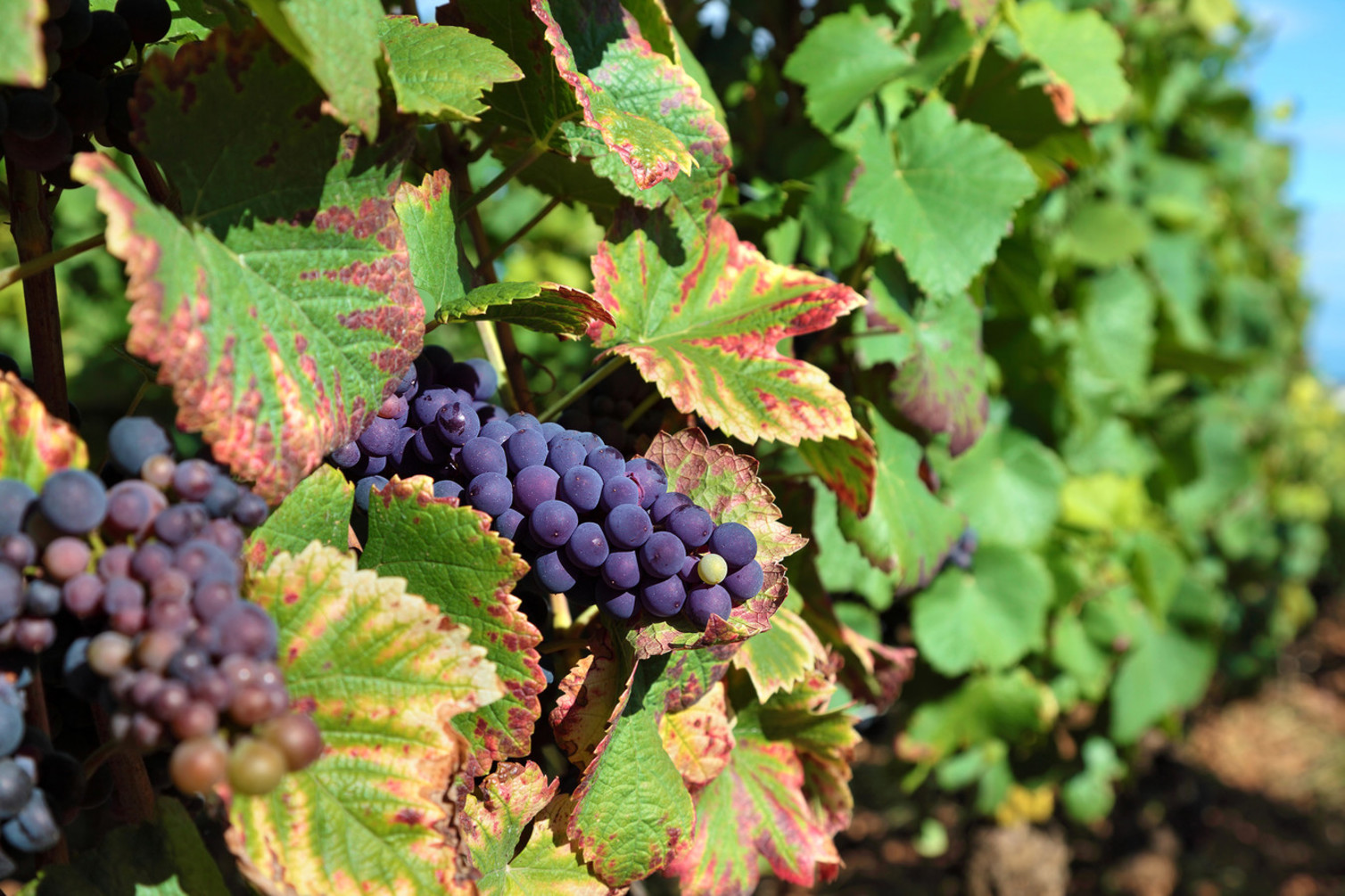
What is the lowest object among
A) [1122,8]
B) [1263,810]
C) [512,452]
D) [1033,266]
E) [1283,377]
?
[1263,810]

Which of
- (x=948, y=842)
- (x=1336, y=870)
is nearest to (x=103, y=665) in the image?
(x=948, y=842)

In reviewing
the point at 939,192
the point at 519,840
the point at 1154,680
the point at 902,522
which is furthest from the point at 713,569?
the point at 1154,680

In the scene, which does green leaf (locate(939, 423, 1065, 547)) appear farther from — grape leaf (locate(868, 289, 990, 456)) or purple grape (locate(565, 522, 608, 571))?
purple grape (locate(565, 522, 608, 571))

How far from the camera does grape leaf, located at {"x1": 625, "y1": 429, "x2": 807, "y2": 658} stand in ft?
2.64

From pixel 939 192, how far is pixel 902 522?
1.67 ft

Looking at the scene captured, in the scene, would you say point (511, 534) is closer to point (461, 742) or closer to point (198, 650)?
point (461, 742)

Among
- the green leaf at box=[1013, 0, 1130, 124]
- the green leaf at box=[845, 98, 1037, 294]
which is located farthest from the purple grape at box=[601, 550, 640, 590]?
the green leaf at box=[1013, 0, 1130, 124]

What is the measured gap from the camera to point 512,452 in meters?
0.83

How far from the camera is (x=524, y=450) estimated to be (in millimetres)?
828

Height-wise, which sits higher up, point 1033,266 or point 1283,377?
point 1033,266

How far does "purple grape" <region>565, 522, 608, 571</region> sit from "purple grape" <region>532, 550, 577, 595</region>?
0.04ft

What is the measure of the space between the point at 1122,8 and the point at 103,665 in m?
3.26

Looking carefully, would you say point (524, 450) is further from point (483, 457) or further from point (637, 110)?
point (637, 110)

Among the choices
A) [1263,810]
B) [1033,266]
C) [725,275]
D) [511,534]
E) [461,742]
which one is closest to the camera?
[461,742]
